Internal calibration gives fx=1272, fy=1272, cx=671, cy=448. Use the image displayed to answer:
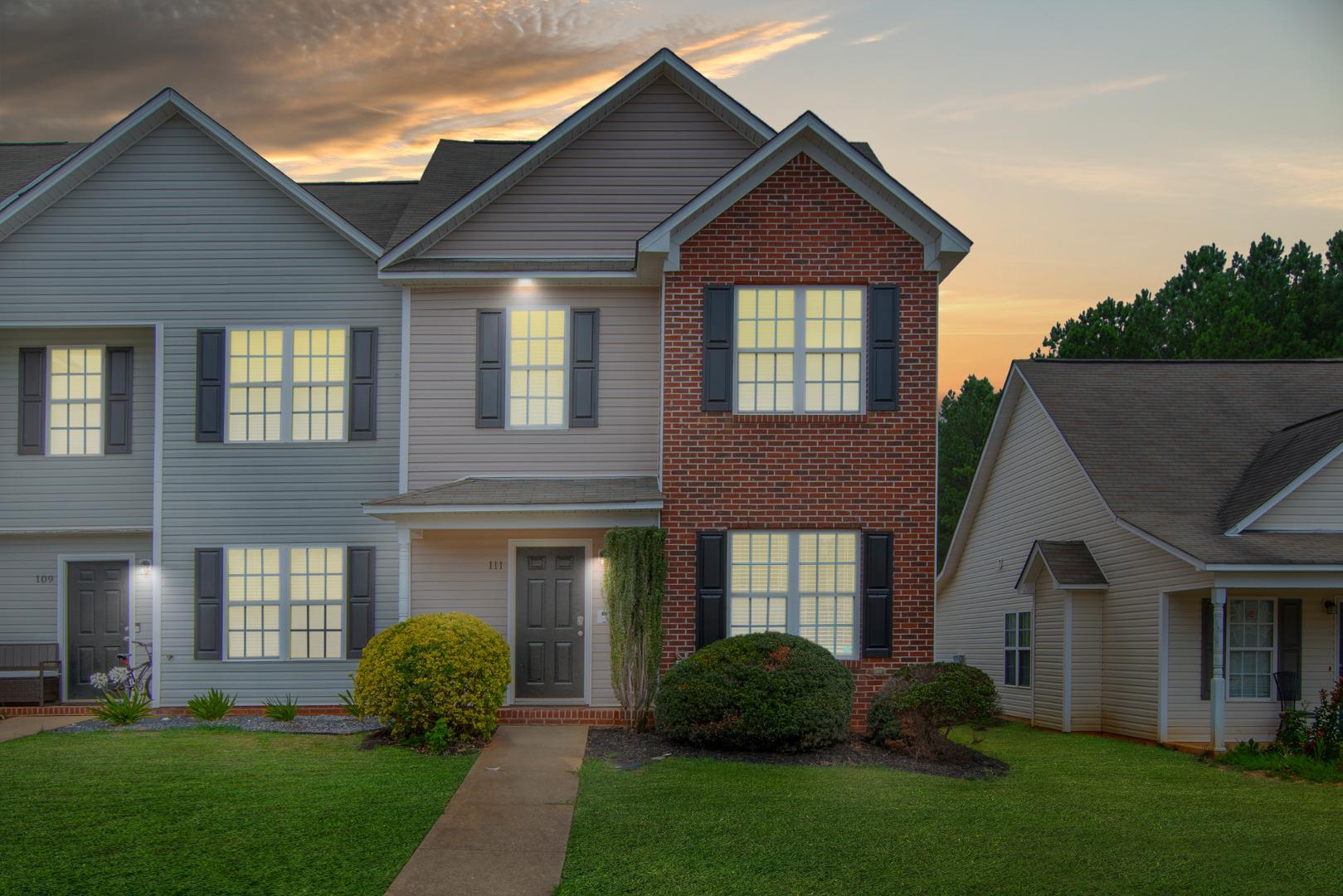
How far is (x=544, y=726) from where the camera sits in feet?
53.6

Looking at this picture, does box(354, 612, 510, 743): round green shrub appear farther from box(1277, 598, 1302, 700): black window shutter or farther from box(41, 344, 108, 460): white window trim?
box(1277, 598, 1302, 700): black window shutter

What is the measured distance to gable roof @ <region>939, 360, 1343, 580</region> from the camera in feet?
58.3

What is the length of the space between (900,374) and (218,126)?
401 inches

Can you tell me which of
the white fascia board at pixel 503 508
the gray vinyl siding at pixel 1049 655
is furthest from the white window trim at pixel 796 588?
the gray vinyl siding at pixel 1049 655

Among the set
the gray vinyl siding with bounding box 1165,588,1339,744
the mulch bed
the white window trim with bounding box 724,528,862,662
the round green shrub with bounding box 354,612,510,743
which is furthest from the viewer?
the gray vinyl siding with bounding box 1165,588,1339,744

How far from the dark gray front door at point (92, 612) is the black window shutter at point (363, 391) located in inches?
170

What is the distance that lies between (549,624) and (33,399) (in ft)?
27.7

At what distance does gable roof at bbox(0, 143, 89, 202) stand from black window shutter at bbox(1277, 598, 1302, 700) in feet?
65.1

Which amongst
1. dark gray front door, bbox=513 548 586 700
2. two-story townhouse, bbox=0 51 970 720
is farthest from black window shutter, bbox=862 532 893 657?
dark gray front door, bbox=513 548 586 700

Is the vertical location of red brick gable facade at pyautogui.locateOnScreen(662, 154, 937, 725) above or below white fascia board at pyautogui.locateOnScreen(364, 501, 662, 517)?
above

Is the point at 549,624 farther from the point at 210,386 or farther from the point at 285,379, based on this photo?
the point at 210,386

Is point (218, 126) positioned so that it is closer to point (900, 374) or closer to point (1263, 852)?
point (900, 374)

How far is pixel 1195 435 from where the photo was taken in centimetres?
2138

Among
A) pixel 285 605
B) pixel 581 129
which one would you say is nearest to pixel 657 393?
pixel 581 129
